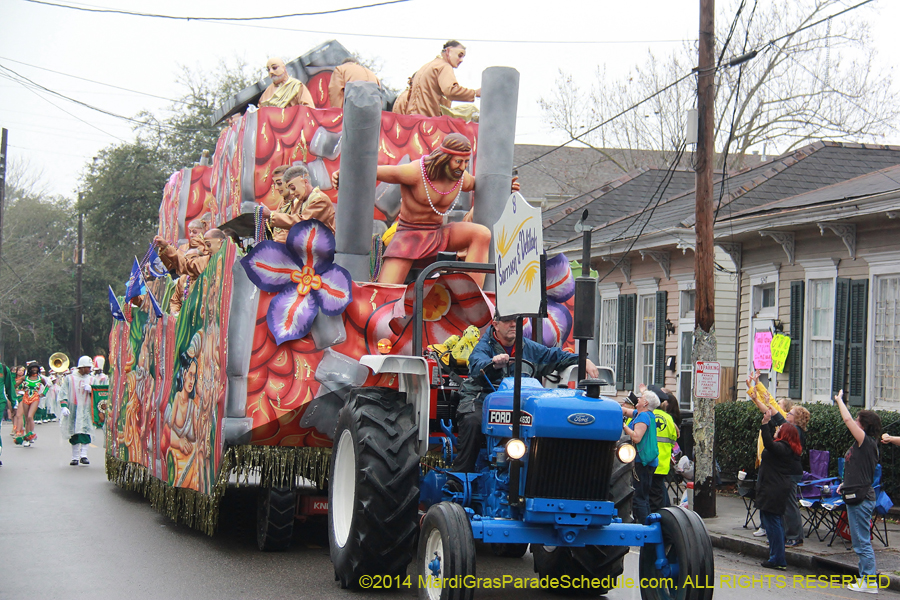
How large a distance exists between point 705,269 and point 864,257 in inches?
138

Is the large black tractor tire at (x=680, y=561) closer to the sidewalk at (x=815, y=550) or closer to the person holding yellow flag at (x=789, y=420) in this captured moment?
the sidewalk at (x=815, y=550)

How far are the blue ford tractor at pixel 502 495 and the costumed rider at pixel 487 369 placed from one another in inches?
3.8

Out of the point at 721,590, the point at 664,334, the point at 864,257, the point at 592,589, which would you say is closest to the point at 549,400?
the point at 592,589

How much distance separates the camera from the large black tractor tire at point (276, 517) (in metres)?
8.80

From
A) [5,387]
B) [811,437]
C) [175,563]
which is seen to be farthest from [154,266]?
[811,437]

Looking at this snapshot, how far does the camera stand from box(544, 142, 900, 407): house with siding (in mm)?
15547

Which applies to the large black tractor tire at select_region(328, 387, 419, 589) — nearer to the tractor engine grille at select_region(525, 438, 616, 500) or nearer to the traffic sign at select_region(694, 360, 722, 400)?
the tractor engine grille at select_region(525, 438, 616, 500)

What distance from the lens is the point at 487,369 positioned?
709cm

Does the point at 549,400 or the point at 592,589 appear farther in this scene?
the point at 592,589

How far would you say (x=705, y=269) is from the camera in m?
13.2

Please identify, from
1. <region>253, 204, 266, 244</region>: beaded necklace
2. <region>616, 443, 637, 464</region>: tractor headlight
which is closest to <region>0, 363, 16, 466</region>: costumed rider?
<region>253, 204, 266, 244</region>: beaded necklace

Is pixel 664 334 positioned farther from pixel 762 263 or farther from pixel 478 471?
pixel 478 471

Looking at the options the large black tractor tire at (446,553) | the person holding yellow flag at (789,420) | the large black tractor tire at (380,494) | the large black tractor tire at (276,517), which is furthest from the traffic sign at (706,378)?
the large black tractor tire at (446,553)

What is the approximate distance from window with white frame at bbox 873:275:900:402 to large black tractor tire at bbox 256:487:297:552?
31.6ft
